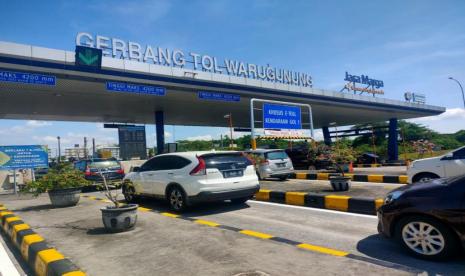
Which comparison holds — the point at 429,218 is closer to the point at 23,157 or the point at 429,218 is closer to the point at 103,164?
the point at 103,164

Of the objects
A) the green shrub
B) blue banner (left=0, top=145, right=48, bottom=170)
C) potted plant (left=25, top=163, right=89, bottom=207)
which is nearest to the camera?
the green shrub

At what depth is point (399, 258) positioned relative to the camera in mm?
4082

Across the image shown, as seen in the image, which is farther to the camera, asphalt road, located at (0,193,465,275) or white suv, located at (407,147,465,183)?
white suv, located at (407,147,465,183)

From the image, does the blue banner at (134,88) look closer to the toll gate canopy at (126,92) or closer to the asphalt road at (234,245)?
the toll gate canopy at (126,92)

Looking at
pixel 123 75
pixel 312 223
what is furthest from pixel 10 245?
pixel 123 75

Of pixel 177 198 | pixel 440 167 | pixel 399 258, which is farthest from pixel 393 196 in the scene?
pixel 440 167

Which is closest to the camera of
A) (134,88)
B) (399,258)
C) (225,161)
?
(399,258)

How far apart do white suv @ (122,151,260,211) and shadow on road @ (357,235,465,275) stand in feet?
11.0

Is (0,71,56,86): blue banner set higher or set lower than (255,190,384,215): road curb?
higher

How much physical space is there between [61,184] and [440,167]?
10.0 m

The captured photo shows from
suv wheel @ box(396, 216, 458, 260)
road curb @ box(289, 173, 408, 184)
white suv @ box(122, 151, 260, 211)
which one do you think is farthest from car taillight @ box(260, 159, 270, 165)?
suv wheel @ box(396, 216, 458, 260)

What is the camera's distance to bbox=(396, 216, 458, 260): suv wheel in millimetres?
3809

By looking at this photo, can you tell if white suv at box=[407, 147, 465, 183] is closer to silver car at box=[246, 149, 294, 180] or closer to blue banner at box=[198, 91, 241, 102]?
silver car at box=[246, 149, 294, 180]

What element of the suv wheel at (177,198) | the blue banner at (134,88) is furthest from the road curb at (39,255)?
the blue banner at (134,88)
